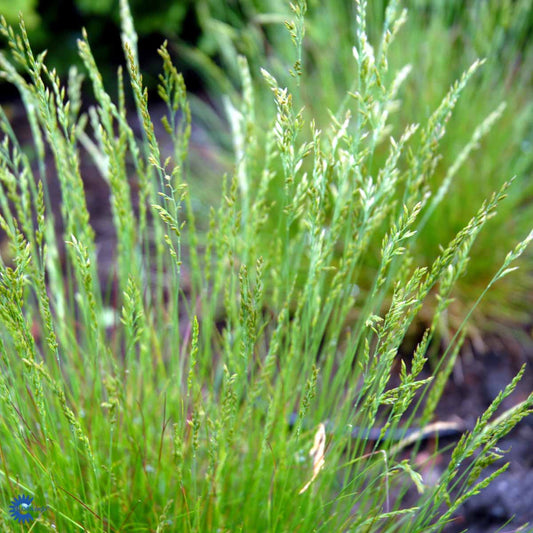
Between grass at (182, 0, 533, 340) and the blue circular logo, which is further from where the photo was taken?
grass at (182, 0, 533, 340)

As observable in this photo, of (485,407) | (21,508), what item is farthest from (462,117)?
(21,508)

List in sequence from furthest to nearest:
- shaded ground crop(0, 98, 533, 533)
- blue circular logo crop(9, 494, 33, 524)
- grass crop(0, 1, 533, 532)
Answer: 1. shaded ground crop(0, 98, 533, 533)
2. blue circular logo crop(9, 494, 33, 524)
3. grass crop(0, 1, 533, 532)

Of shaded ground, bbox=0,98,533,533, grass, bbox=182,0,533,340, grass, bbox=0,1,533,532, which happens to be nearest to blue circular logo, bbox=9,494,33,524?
grass, bbox=0,1,533,532

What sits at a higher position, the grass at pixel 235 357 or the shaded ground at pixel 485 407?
the grass at pixel 235 357

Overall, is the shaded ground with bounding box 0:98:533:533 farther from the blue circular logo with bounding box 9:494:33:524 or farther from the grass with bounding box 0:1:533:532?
the blue circular logo with bounding box 9:494:33:524

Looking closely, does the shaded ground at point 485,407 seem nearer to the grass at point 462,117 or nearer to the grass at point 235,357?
the grass at point 462,117

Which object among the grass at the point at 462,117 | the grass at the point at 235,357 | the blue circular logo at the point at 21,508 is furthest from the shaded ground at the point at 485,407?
the blue circular logo at the point at 21,508
